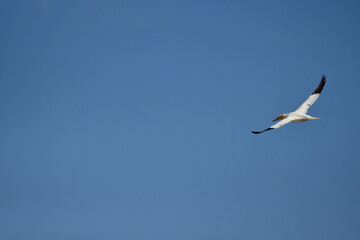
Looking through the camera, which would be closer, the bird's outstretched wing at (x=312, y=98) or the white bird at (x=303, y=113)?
the white bird at (x=303, y=113)

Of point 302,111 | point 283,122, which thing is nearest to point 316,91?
point 302,111

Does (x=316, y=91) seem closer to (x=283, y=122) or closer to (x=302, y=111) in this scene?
(x=302, y=111)

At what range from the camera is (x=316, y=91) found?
58781 mm

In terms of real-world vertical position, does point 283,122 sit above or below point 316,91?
below

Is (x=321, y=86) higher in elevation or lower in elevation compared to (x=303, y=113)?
higher

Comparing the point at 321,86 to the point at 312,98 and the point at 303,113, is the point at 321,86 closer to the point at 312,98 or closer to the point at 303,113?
the point at 312,98

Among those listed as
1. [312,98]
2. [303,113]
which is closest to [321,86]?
[312,98]

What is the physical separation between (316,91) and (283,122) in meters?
7.54

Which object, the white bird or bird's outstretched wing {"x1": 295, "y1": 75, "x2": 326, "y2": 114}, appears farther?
bird's outstretched wing {"x1": 295, "y1": 75, "x2": 326, "y2": 114}

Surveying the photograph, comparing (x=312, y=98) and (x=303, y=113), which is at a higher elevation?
(x=312, y=98)

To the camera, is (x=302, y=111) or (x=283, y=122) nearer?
(x=283, y=122)

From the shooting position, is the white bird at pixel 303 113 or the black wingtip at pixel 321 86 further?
the black wingtip at pixel 321 86

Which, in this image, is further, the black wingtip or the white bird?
the black wingtip

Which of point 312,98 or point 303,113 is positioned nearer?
point 303,113
